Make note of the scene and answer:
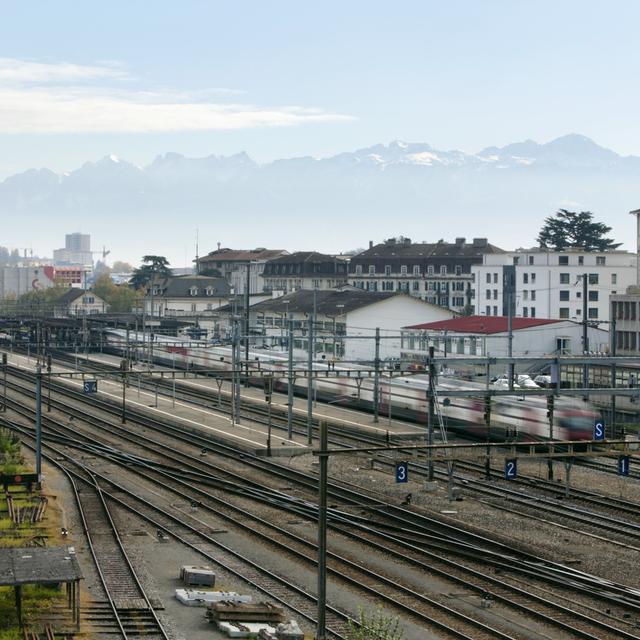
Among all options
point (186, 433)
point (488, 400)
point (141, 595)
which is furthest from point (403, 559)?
point (186, 433)

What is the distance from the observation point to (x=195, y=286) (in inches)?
5089

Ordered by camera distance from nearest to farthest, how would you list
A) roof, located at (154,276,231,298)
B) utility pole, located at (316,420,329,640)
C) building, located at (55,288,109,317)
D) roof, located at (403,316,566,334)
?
utility pole, located at (316,420,329,640) < roof, located at (403,316,566,334) < roof, located at (154,276,231,298) < building, located at (55,288,109,317)

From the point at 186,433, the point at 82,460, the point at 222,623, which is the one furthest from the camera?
the point at 186,433

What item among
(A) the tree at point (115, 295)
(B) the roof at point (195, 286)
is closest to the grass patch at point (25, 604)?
(B) the roof at point (195, 286)

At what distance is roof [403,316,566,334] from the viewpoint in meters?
74.1

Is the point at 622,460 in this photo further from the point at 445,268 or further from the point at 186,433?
the point at 445,268

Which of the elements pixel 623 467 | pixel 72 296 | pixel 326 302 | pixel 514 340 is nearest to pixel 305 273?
pixel 72 296

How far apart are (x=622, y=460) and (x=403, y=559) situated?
277 inches

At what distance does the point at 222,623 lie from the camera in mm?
20734

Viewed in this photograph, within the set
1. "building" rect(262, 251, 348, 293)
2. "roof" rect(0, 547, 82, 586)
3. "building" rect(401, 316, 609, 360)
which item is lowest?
"roof" rect(0, 547, 82, 586)

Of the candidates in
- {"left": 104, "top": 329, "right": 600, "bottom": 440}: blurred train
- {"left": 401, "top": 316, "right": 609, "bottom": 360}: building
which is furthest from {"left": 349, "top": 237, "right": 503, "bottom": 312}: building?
{"left": 104, "top": 329, "right": 600, "bottom": 440}: blurred train

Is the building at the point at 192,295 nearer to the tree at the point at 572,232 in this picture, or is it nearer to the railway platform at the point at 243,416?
the tree at the point at 572,232

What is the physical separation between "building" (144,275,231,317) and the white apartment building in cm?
3800

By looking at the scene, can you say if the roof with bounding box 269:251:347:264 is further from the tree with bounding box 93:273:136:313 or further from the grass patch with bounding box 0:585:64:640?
the grass patch with bounding box 0:585:64:640
